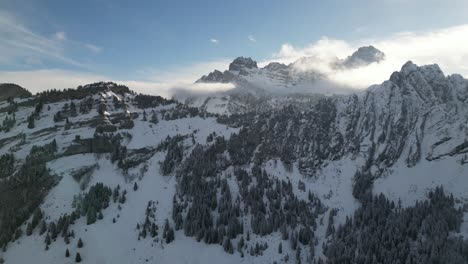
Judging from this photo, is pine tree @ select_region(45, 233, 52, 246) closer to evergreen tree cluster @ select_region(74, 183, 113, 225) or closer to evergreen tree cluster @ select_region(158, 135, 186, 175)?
evergreen tree cluster @ select_region(74, 183, 113, 225)

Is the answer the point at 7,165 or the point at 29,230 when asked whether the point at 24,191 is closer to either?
the point at 7,165

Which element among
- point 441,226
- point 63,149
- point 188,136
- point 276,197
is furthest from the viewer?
point 188,136

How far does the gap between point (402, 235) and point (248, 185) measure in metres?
57.0

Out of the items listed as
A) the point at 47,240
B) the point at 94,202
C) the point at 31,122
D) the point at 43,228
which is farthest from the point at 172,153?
the point at 31,122

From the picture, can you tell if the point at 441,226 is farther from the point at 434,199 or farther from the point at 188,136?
the point at 188,136

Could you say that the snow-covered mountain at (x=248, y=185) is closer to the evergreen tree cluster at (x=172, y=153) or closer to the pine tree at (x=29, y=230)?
the pine tree at (x=29, y=230)

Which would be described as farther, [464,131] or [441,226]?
[464,131]

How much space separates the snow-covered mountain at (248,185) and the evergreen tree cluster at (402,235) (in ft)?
1.52

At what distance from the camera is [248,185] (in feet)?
504

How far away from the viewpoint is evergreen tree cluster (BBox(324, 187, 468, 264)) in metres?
113

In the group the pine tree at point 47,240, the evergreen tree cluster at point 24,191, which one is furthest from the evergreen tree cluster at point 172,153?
the pine tree at point 47,240

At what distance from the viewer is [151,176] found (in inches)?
6417

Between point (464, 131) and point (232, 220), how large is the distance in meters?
102

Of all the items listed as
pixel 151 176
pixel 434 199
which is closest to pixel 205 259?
pixel 151 176
